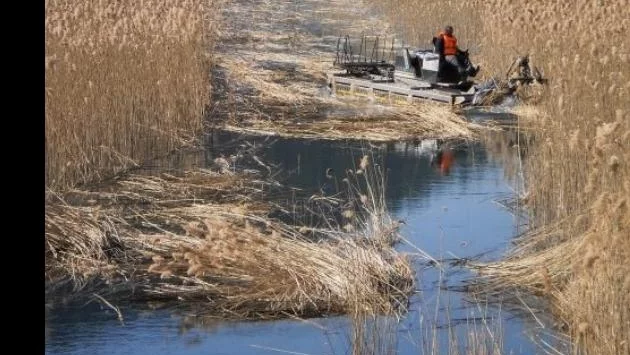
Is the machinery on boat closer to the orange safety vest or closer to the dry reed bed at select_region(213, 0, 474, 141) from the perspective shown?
the orange safety vest

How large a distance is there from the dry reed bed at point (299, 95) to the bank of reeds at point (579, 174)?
1.27m

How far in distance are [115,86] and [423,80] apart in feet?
15.5

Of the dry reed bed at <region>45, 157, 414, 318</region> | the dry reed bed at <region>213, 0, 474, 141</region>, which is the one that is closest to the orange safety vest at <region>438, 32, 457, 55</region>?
the dry reed bed at <region>213, 0, 474, 141</region>

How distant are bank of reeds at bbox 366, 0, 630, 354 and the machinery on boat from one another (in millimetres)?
488

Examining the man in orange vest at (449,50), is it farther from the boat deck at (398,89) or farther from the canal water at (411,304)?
the canal water at (411,304)

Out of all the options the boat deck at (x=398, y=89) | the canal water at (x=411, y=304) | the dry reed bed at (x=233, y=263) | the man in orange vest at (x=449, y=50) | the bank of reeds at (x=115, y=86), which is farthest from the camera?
the man in orange vest at (x=449, y=50)

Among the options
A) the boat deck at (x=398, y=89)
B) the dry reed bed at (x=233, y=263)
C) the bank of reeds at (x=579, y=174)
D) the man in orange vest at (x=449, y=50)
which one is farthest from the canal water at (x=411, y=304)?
the man in orange vest at (x=449, y=50)

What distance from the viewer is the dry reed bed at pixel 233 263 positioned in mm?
6723

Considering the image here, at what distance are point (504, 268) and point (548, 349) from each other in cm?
137

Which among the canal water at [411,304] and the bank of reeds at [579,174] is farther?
the canal water at [411,304]

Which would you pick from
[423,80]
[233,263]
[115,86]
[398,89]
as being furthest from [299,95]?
[233,263]

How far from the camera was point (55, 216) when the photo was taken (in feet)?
25.2

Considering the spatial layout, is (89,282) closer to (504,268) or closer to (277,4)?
(504,268)
